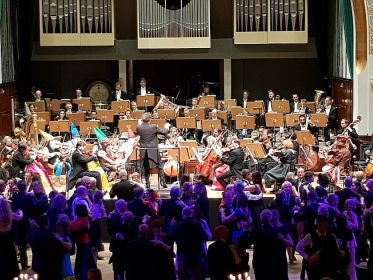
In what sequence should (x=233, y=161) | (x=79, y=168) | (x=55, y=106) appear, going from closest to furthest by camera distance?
1. (x=79, y=168)
2. (x=233, y=161)
3. (x=55, y=106)

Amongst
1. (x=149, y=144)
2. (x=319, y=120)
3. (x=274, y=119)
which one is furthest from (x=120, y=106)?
(x=149, y=144)

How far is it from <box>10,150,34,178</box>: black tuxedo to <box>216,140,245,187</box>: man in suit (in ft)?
11.2

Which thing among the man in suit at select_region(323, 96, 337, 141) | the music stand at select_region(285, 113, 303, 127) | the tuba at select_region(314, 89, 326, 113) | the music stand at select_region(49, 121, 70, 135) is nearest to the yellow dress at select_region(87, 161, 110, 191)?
the music stand at select_region(49, 121, 70, 135)

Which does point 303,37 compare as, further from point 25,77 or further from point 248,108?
point 25,77

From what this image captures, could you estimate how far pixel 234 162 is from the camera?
17250mm

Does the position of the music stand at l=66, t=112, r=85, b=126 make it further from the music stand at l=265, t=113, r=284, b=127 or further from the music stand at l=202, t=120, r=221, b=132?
the music stand at l=265, t=113, r=284, b=127

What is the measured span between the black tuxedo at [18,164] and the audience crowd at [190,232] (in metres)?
1.95

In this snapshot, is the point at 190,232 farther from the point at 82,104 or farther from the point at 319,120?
the point at 82,104

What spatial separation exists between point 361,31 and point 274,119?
2.65m

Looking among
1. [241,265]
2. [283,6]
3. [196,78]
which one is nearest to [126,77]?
[196,78]

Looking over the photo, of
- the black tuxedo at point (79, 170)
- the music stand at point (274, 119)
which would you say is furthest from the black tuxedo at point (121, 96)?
the black tuxedo at point (79, 170)

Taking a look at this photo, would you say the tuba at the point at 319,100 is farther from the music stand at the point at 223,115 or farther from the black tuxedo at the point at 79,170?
the black tuxedo at the point at 79,170

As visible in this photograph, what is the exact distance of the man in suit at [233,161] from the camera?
56.5ft

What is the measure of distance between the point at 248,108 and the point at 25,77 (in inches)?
248
